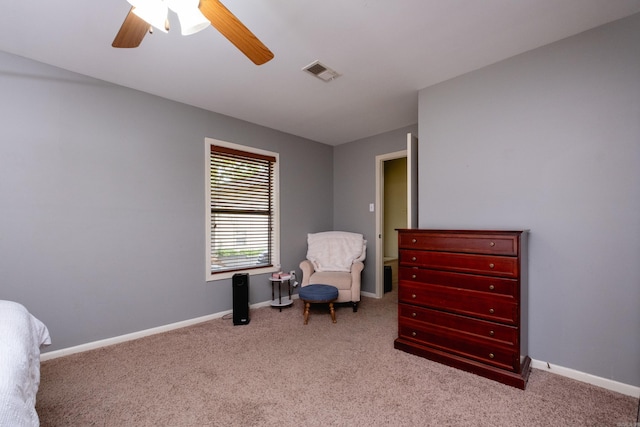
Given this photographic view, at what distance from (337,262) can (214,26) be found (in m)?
3.16

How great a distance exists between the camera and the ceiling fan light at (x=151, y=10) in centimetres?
127

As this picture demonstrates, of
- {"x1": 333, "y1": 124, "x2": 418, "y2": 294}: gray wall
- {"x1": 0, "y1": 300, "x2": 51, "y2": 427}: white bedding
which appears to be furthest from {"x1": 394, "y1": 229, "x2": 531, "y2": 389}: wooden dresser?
{"x1": 0, "y1": 300, "x2": 51, "y2": 427}: white bedding

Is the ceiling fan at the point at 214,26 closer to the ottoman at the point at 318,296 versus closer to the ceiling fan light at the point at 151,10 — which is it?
the ceiling fan light at the point at 151,10

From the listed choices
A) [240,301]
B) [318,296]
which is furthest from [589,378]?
[240,301]

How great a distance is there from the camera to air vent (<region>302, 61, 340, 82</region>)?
241 centimetres

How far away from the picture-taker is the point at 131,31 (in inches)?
59.2

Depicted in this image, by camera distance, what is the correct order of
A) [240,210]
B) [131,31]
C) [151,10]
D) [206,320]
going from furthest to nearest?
[240,210] < [206,320] < [131,31] < [151,10]

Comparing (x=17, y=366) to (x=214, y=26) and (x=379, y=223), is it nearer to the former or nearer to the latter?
(x=214, y=26)

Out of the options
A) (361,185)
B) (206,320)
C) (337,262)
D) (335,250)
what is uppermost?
(361,185)

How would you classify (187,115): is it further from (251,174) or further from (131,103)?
(251,174)

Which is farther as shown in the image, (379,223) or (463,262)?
(379,223)

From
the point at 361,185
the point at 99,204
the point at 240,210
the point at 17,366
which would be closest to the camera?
the point at 17,366

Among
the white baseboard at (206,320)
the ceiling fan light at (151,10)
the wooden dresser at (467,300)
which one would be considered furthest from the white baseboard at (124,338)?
→ the ceiling fan light at (151,10)

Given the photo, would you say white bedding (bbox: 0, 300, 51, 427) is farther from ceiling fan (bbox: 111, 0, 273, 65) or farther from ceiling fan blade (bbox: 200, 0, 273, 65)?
ceiling fan blade (bbox: 200, 0, 273, 65)
